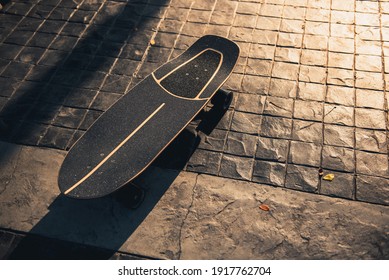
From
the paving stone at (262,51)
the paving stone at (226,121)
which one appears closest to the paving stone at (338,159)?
the paving stone at (226,121)

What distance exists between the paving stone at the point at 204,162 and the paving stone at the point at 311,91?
189 cm

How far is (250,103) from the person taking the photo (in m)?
5.60

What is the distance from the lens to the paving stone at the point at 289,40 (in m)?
6.36

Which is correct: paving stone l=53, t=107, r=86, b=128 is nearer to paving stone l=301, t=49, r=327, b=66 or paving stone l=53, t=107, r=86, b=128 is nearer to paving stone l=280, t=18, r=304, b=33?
paving stone l=301, t=49, r=327, b=66

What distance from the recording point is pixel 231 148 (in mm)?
5141

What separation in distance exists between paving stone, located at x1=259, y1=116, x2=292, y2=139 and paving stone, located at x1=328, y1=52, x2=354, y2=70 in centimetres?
164

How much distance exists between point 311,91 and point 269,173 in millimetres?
1838

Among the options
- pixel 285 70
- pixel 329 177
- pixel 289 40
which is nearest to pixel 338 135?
pixel 329 177

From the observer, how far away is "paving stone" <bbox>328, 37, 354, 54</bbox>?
6.22 m

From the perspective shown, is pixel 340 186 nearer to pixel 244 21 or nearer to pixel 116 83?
pixel 244 21

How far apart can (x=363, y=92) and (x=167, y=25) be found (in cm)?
403

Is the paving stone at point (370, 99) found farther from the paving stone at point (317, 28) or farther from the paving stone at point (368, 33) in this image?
the paving stone at point (317, 28)

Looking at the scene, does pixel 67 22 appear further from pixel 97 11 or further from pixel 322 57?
pixel 322 57

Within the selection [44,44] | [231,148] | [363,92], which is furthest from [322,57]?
[44,44]
